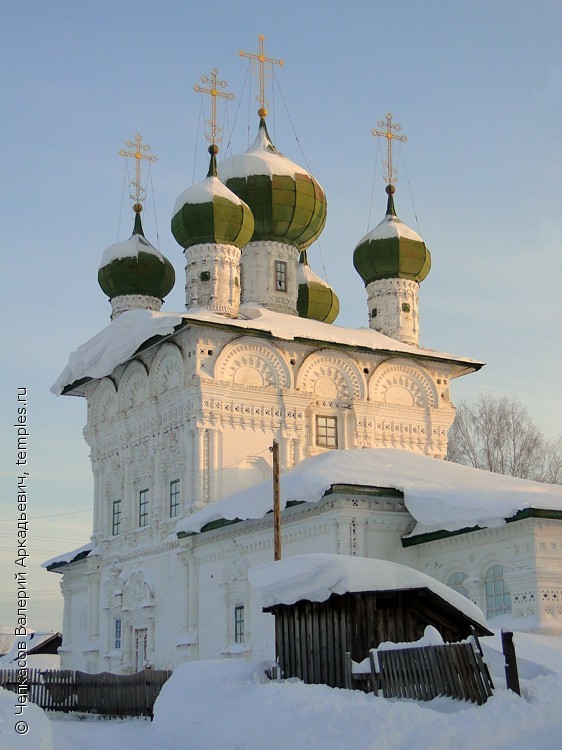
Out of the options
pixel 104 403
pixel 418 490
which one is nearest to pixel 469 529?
pixel 418 490

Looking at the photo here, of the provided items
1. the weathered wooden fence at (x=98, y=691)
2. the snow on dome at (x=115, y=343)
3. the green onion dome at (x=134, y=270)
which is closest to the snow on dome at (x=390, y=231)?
the green onion dome at (x=134, y=270)

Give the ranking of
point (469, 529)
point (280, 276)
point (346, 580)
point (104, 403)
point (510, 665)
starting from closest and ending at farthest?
1. point (510, 665)
2. point (346, 580)
3. point (469, 529)
4. point (104, 403)
5. point (280, 276)

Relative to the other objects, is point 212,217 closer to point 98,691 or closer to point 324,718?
point 98,691

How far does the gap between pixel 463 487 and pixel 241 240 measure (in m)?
8.51

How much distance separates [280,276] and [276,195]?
1.76m

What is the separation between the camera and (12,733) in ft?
25.8

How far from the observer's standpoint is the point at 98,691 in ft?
55.5

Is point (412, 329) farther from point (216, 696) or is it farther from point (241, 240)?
point (216, 696)

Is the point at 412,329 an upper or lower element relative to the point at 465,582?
upper

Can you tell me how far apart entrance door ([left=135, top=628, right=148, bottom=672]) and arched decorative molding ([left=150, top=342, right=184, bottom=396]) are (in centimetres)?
465

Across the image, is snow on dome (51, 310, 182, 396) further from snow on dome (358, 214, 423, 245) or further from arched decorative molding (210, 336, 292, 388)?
snow on dome (358, 214, 423, 245)

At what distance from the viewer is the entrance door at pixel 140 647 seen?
71.3ft

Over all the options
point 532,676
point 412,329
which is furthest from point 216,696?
point 412,329

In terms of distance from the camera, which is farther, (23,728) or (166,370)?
(166,370)
